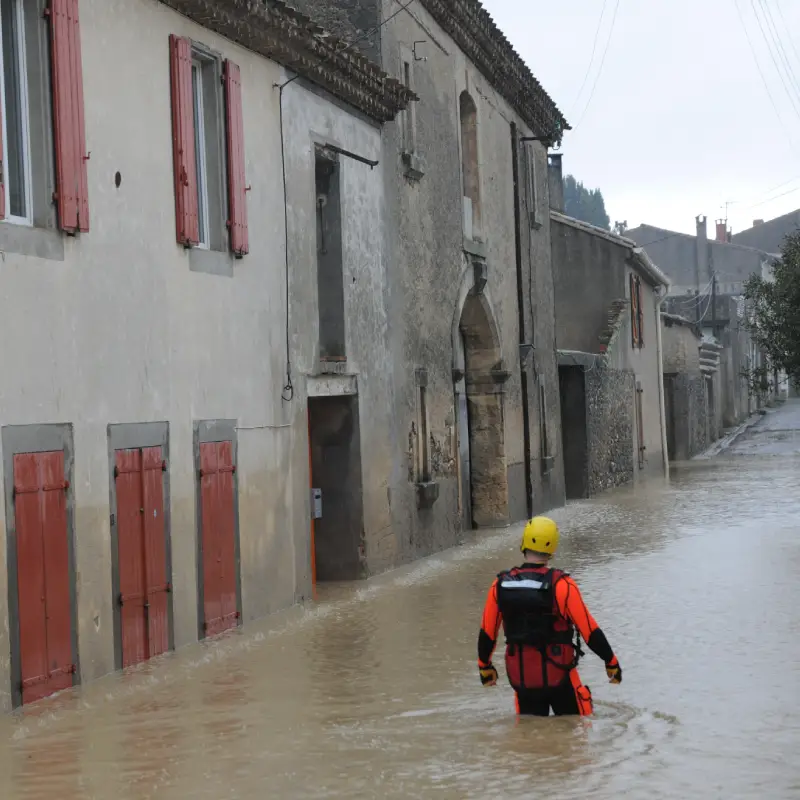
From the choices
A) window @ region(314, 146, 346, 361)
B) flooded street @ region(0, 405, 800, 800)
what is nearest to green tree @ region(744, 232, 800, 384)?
flooded street @ region(0, 405, 800, 800)

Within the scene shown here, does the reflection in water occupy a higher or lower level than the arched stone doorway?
lower

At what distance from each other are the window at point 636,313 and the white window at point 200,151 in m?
22.6

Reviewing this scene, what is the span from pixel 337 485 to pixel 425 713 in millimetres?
7445

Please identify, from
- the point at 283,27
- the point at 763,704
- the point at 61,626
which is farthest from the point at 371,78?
the point at 763,704

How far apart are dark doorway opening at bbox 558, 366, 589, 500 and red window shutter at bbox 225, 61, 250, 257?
17.1m

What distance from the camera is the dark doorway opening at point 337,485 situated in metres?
16.3

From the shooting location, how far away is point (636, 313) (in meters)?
36.2

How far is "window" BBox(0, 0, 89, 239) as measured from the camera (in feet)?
32.7

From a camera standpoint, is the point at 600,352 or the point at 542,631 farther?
the point at 600,352

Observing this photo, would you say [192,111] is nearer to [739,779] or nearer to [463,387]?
[739,779]

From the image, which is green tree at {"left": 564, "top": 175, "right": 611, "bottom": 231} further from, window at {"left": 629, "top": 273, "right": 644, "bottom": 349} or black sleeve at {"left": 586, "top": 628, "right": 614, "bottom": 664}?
black sleeve at {"left": 586, "top": 628, "right": 614, "bottom": 664}

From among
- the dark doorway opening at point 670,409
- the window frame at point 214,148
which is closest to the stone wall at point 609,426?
the dark doorway opening at point 670,409

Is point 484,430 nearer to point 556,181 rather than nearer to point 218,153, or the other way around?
point 218,153

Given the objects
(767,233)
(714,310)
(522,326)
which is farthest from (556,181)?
(767,233)
